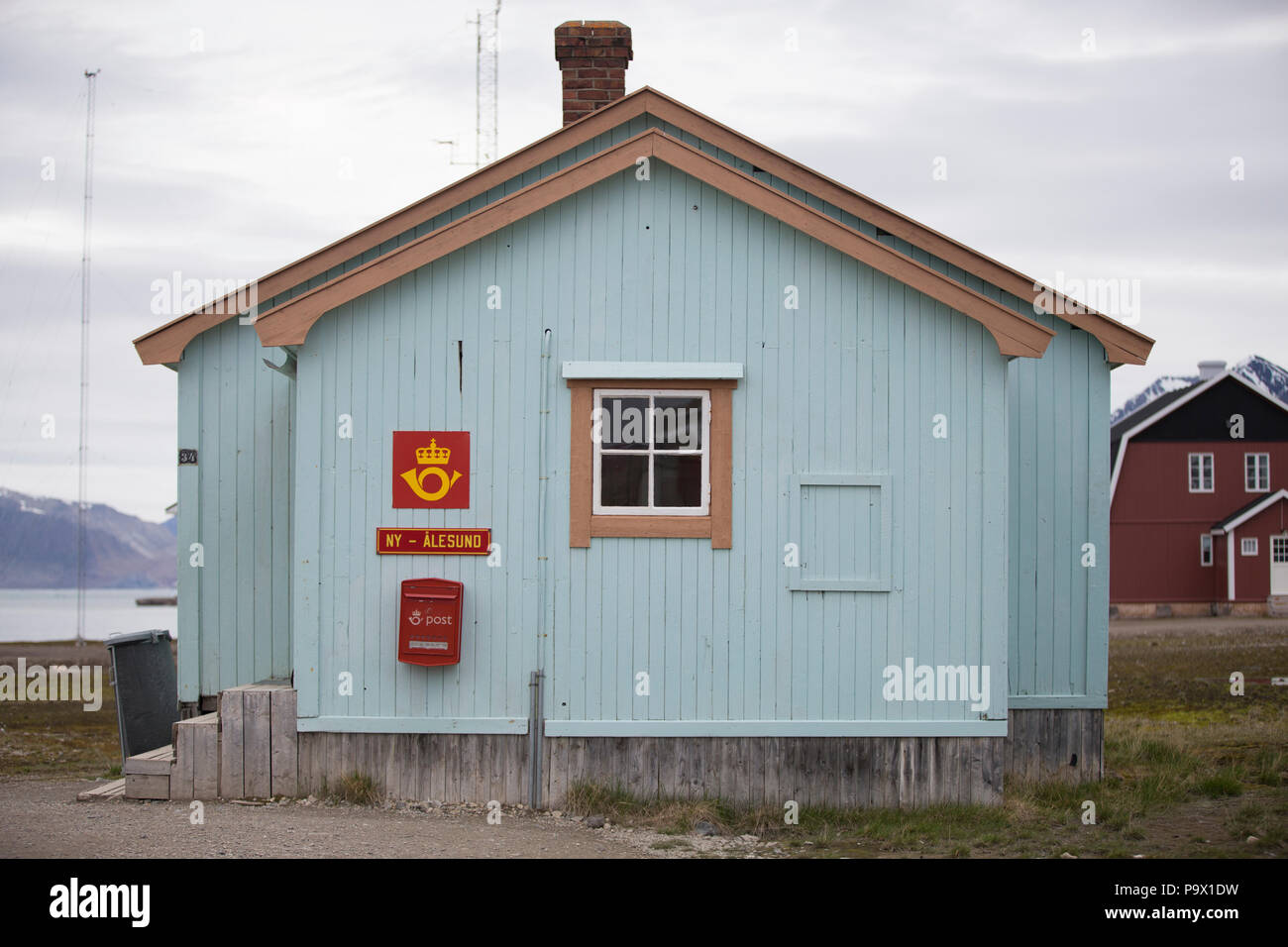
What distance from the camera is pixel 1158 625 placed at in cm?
3712

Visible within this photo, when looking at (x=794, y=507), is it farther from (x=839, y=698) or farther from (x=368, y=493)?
(x=368, y=493)

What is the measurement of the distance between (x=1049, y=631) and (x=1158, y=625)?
28612 millimetres

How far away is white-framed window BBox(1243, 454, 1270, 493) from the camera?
1585 inches

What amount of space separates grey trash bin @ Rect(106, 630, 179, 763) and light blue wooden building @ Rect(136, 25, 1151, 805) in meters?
2.15

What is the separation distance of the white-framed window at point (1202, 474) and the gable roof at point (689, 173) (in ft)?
111

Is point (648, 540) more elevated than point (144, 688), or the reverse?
point (648, 540)

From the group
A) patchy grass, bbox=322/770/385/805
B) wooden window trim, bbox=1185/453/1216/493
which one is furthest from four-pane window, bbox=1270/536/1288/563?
patchy grass, bbox=322/770/385/805

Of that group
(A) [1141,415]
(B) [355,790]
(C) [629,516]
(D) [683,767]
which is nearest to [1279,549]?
(A) [1141,415]

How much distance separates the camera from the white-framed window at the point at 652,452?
9656 millimetres

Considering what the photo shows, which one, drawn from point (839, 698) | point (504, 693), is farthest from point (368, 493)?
point (839, 698)

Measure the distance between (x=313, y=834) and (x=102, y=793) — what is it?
2.47 meters

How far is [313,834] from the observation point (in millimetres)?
8508

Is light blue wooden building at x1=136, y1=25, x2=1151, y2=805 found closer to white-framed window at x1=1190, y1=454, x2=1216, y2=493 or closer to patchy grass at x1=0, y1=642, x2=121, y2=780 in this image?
patchy grass at x1=0, y1=642, x2=121, y2=780

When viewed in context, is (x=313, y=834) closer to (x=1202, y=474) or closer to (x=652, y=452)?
(x=652, y=452)
